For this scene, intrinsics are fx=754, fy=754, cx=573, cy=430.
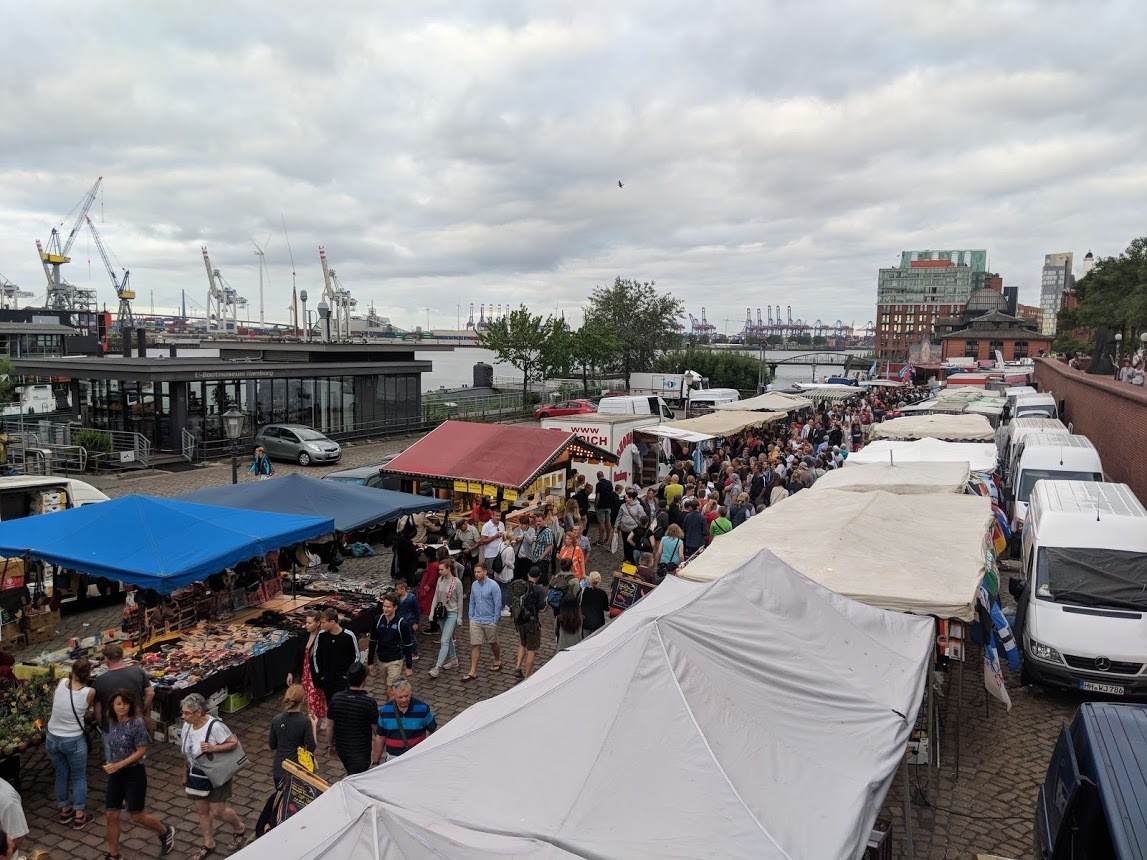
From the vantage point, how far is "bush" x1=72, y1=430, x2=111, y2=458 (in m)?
23.0

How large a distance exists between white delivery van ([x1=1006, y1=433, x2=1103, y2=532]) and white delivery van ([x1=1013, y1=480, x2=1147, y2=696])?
206 inches

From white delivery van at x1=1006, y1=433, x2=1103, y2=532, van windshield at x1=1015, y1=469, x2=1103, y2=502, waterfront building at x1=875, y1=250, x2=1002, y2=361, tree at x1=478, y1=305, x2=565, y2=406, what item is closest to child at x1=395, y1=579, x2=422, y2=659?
white delivery van at x1=1006, y1=433, x2=1103, y2=532

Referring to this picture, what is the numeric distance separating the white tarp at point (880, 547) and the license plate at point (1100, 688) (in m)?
1.74

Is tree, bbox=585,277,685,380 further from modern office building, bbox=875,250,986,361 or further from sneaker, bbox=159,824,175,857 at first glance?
modern office building, bbox=875,250,986,361

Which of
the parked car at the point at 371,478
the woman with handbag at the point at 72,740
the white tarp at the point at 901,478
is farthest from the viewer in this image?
the parked car at the point at 371,478

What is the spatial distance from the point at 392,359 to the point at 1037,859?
31.8 metres

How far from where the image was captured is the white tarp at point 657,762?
3.55m

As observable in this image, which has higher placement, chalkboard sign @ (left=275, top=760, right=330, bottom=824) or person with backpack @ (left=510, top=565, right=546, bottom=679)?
chalkboard sign @ (left=275, top=760, right=330, bottom=824)

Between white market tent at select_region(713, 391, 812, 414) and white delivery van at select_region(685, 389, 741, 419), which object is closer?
white market tent at select_region(713, 391, 812, 414)

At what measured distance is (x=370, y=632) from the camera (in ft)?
32.0

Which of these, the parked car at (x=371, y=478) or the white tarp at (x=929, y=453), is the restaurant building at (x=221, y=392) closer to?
the parked car at (x=371, y=478)

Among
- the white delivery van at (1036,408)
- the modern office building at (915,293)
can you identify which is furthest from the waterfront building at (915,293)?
the white delivery van at (1036,408)

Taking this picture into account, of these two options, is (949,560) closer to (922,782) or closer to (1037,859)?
(922,782)

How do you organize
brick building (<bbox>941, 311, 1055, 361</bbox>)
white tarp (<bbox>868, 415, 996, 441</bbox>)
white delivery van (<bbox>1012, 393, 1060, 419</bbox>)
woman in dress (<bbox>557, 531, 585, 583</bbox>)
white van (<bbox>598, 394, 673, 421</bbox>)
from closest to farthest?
woman in dress (<bbox>557, 531, 585, 583</bbox>) → white tarp (<bbox>868, 415, 996, 441</bbox>) → white van (<bbox>598, 394, 673, 421</bbox>) → white delivery van (<bbox>1012, 393, 1060, 419</bbox>) → brick building (<bbox>941, 311, 1055, 361</bbox>)
